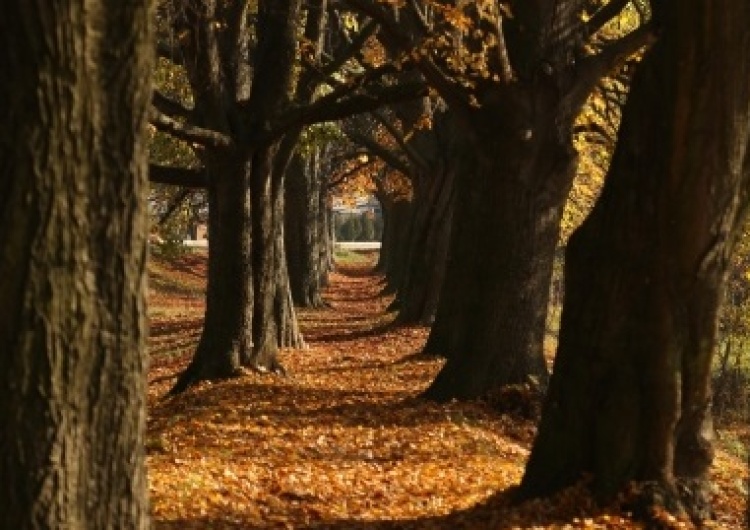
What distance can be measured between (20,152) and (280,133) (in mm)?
8243

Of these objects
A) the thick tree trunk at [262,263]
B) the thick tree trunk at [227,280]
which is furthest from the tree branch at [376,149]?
the thick tree trunk at [227,280]

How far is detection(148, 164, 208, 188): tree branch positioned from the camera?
1305 cm

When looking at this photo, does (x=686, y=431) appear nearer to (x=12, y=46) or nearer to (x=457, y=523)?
(x=457, y=523)

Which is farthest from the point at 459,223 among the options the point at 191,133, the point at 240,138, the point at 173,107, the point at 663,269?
the point at 663,269

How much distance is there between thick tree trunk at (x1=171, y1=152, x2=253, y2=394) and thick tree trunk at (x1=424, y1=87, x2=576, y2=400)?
2.76 m

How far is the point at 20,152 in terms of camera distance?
379 centimetres

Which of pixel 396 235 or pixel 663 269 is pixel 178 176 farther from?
pixel 396 235

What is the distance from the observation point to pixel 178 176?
43.8 ft

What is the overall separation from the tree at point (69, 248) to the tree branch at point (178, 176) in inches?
357

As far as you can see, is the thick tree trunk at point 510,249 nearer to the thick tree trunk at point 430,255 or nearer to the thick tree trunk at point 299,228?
the thick tree trunk at point 430,255

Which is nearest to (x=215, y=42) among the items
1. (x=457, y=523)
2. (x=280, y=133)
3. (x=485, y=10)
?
(x=280, y=133)

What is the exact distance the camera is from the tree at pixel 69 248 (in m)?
3.80

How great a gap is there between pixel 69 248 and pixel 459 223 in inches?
328

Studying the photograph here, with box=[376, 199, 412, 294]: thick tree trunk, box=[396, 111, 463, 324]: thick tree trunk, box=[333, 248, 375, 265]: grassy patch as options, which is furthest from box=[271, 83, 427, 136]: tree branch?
box=[333, 248, 375, 265]: grassy patch
